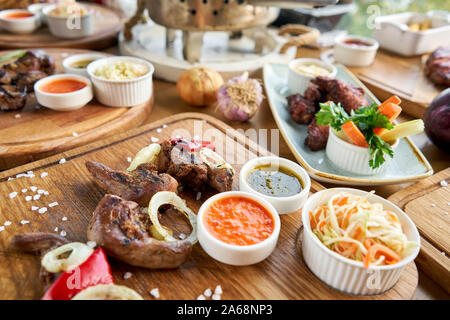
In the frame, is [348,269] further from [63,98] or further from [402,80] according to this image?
[402,80]

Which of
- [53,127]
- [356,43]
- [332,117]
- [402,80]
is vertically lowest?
[53,127]

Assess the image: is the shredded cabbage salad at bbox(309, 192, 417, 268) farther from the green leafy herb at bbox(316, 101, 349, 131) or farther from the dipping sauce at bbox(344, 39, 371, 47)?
the dipping sauce at bbox(344, 39, 371, 47)

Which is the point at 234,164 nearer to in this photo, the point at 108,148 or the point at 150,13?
the point at 108,148

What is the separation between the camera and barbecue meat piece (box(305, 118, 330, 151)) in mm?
2799

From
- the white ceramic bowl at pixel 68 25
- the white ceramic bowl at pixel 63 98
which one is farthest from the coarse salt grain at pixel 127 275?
the white ceramic bowl at pixel 68 25

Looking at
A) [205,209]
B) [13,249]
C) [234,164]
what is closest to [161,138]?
[234,164]

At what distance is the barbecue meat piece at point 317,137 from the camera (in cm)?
280

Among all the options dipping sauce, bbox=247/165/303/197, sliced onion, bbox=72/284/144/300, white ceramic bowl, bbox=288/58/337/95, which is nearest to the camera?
sliced onion, bbox=72/284/144/300

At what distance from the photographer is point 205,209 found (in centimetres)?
203

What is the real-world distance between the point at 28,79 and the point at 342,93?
2.50 m

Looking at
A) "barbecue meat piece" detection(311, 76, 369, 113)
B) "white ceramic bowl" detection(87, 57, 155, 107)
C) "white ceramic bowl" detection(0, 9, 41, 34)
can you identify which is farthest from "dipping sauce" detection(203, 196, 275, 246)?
"white ceramic bowl" detection(0, 9, 41, 34)

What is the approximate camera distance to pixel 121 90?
10.2 feet

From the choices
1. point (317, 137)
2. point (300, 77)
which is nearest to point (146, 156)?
point (317, 137)

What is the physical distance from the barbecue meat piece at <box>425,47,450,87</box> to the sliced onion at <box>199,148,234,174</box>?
2524 mm
